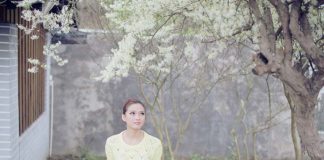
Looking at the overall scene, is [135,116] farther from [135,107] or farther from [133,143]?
[133,143]

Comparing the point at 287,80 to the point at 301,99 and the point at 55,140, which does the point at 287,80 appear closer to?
the point at 301,99

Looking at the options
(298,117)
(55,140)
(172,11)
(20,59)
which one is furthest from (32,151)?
(298,117)

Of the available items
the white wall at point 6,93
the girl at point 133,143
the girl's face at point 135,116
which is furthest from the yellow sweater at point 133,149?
the white wall at point 6,93

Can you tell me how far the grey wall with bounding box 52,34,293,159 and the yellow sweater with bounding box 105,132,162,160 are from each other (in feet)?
24.7

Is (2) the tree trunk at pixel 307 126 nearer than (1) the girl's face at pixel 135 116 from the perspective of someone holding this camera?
No

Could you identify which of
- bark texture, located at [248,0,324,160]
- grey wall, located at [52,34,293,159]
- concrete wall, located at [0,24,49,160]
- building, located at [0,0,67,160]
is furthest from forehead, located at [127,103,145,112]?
grey wall, located at [52,34,293,159]

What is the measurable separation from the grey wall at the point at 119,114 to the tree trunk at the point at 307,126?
710cm

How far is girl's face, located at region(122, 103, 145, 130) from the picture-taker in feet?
14.1

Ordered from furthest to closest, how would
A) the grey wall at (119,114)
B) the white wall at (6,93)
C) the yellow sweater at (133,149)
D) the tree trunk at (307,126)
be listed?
the grey wall at (119,114) → the white wall at (6,93) → the tree trunk at (307,126) → the yellow sweater at (133,149)

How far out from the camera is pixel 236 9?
579cm

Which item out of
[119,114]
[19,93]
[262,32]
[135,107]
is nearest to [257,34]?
[262,32]

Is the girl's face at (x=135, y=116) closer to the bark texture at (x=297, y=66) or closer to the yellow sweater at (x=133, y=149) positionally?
the yellow sweater at (x=133, y=149)

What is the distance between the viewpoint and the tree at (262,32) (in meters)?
4.50

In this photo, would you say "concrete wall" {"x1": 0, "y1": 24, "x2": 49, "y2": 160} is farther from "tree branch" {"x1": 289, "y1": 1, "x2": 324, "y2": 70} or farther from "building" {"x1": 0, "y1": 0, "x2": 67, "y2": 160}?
"tree branch" {"x1": 289, "y1": 1, "x2": 324, "y2": 70}
